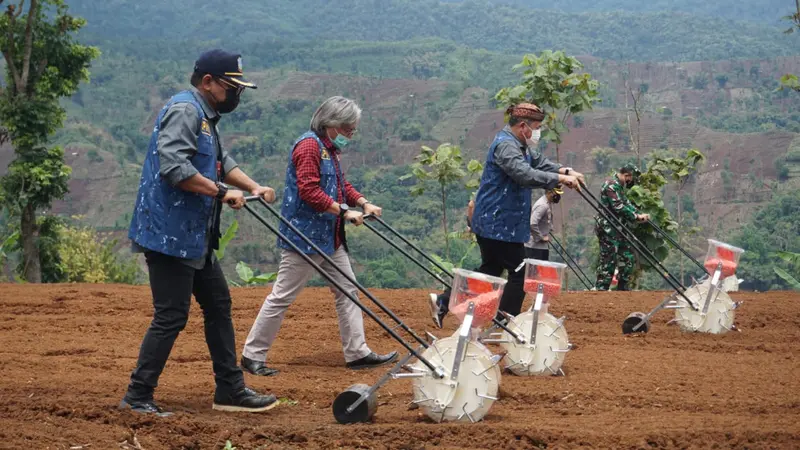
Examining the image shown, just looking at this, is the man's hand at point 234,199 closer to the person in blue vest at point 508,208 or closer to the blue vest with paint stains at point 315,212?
the blue vest with paint stains at point 315,212

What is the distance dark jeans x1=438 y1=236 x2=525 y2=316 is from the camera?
778cm

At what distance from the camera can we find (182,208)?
18.0 ft

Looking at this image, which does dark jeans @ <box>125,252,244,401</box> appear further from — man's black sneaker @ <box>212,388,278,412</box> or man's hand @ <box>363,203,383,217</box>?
man's hand @ <box>363,203,383,217</box>

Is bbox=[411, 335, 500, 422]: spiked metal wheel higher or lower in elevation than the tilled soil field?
higher

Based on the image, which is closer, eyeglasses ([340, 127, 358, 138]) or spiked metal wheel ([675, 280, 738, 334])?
eyeglasses ([340, 127, 358, 138])

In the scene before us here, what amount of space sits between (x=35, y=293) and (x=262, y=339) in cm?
479

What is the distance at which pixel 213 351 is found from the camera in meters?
5.94

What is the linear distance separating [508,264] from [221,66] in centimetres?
304

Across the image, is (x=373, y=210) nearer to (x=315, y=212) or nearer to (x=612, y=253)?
(x=315, y=212)

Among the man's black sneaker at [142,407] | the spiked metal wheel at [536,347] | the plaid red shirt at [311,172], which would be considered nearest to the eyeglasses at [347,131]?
the plaid red shirt at [311,172]

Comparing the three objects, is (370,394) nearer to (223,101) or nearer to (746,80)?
(223,101)

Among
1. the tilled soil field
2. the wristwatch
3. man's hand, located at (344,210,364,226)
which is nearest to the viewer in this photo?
the tilled soil field

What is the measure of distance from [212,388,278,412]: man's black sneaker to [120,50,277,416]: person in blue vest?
442 millimetres

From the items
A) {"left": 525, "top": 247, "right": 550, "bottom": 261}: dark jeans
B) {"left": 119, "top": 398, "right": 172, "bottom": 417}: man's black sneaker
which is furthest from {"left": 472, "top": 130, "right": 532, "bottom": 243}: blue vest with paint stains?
{"left": 525, "top": 247, "right": 550, "bottom": 261}: dark jeans
